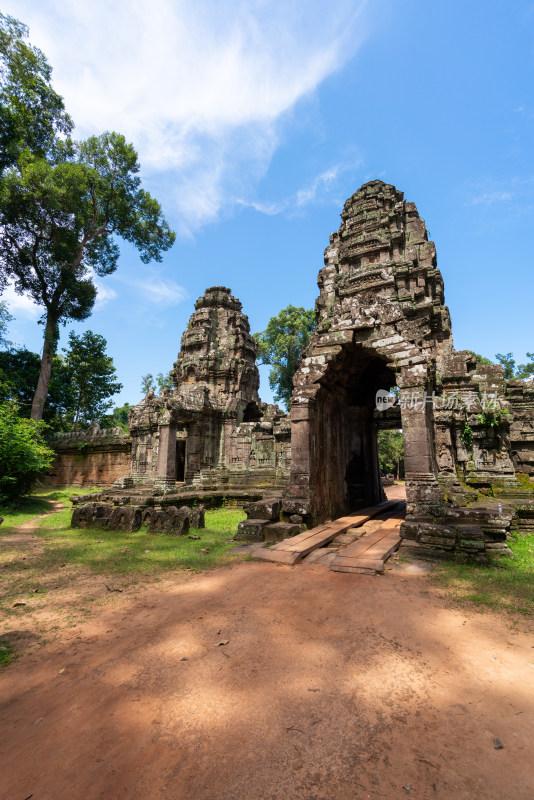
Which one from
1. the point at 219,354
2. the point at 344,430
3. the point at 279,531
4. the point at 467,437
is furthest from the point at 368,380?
the point at 219,354

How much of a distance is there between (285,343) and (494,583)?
101 ft

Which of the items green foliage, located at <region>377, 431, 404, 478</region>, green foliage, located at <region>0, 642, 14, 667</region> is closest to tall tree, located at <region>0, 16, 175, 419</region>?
green foliage, located at <region>0, 642, 14, 667</region>

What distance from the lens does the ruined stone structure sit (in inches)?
231

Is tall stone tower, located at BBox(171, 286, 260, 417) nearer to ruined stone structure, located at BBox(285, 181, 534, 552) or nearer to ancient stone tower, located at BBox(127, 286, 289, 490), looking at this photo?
ancient stone tower, located at BBox(127, 286, 289, 490)

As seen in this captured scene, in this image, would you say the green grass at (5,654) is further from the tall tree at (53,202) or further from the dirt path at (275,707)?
the tall tree at (53,202)

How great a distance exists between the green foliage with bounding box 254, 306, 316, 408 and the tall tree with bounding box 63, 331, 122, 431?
14.6 m

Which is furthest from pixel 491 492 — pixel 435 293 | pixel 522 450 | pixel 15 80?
pixel 15 80

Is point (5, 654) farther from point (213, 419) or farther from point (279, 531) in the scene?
point (213, 419)

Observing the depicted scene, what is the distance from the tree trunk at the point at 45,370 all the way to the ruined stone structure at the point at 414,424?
17.5m

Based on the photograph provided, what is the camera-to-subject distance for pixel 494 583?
4082 millimetres

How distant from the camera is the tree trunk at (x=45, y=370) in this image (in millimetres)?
19344

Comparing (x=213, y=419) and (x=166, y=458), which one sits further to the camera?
(x=213, y=419)

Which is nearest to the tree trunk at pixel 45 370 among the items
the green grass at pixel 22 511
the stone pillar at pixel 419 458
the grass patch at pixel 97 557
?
the green grass at pixel 22 511

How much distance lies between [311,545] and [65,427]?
2484 centimetres
